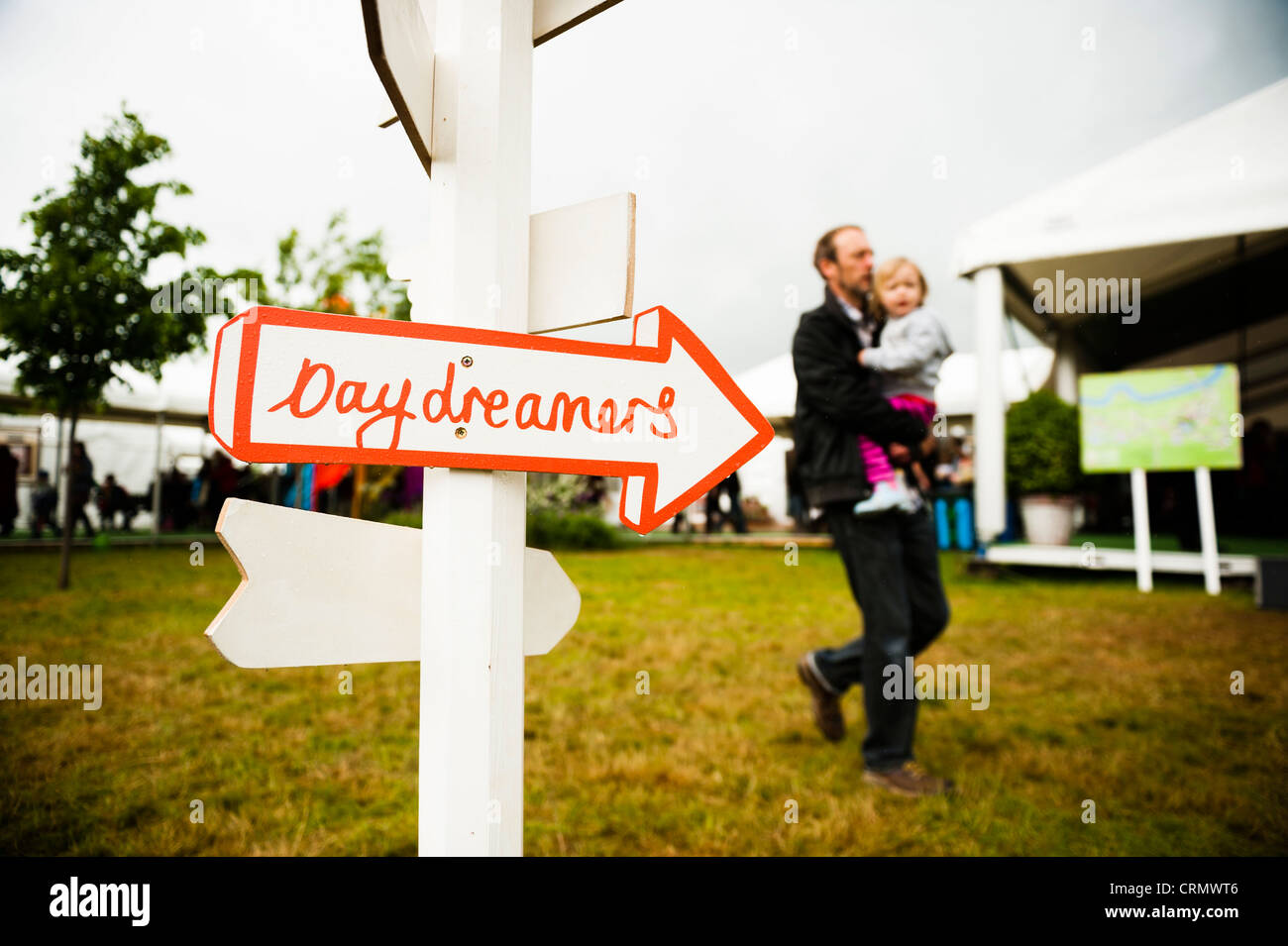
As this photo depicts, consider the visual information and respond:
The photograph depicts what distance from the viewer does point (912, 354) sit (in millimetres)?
2133

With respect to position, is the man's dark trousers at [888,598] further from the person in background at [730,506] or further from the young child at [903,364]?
the person in background at [730,506]

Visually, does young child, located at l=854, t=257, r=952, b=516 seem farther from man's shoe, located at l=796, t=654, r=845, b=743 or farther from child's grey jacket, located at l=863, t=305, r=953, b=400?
man's shoe, located at l=796, t=654, r=845, b=743

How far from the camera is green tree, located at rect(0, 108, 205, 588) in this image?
5215 millimetres

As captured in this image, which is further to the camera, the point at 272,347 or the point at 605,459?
the point at 605,459

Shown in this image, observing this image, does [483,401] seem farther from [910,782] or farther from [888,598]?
[910,782]

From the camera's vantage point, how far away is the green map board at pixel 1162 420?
5.68m

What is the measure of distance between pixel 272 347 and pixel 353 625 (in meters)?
0.29

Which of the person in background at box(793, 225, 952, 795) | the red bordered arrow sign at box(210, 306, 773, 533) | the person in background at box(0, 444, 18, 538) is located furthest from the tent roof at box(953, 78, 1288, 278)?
the person in background at box(0, 444, 18, 538)
